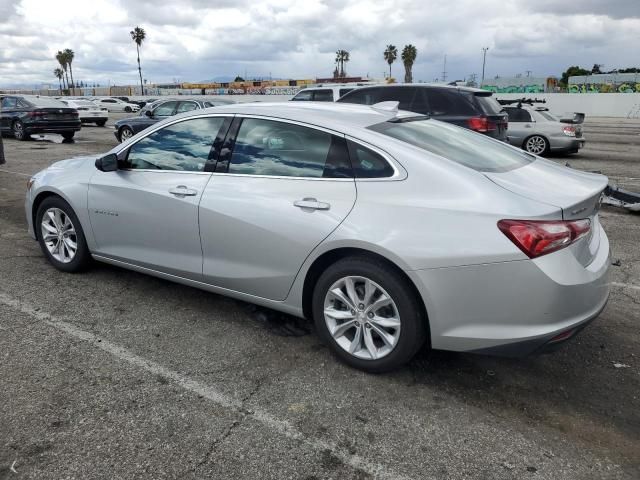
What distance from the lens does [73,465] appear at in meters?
2.53

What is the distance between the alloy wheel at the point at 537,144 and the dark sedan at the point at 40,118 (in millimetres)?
14458

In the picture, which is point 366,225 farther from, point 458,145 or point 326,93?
point 326,93

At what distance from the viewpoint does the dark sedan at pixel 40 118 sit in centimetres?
1812

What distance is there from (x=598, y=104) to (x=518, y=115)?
2825 cm

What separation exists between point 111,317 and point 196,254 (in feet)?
2.88

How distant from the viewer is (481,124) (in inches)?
379

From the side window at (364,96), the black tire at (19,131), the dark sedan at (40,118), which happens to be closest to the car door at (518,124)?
the side window at (364,96)

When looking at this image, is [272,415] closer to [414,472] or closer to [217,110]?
[414,472]

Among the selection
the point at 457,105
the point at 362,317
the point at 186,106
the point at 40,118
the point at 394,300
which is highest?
the point at 457,105

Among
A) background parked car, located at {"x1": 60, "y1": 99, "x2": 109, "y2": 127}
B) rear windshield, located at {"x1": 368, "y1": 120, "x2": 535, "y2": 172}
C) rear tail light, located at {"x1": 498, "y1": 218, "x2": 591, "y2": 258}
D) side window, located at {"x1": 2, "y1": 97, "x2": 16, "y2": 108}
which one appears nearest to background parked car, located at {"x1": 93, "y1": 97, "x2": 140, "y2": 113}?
background parked car, located at {"x1": 60, "y1": 99, "x2": 109, "y2": 127}

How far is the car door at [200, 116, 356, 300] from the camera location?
3316mm

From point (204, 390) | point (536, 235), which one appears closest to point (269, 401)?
point (204, 390)

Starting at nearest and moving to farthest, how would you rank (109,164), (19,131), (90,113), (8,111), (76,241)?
1. (109,164)
2. (76,241)
3. (19,131)
4. (8,111)
5. (90,113)

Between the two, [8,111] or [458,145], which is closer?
[458,145]
